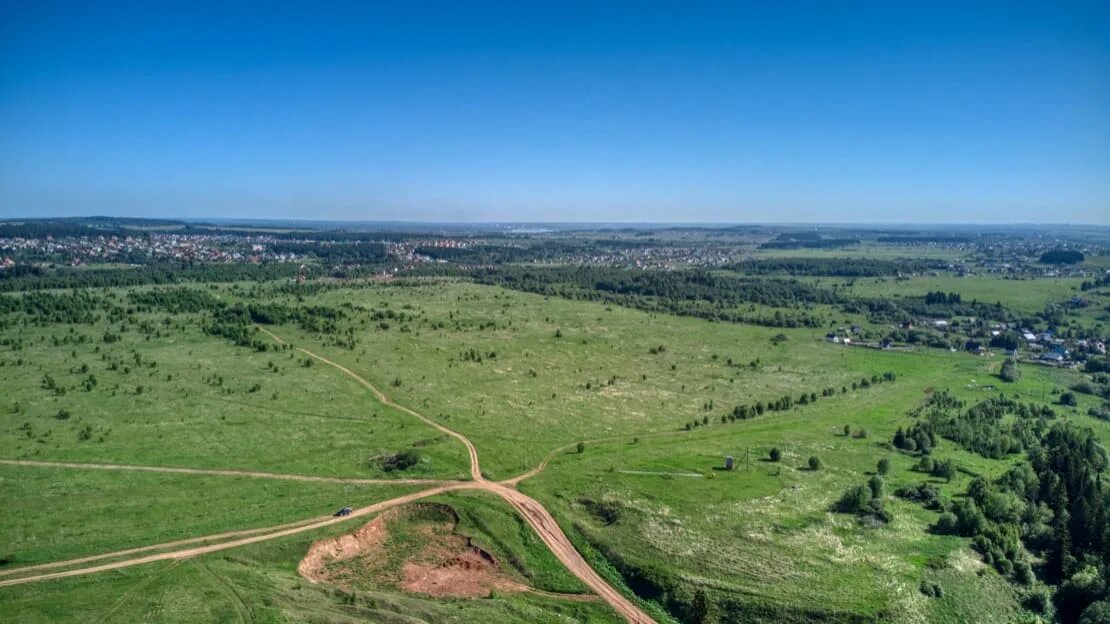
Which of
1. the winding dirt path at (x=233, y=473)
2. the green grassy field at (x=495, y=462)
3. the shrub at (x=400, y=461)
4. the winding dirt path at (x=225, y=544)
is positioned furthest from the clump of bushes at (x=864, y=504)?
the shrub at (x=400, y=461)

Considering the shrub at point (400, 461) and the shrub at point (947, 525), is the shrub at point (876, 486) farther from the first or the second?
the shrub at point (400, 461)

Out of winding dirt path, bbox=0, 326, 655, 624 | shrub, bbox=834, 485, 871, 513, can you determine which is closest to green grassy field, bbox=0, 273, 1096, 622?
winding dirt path, bbox=0, 326, 655, 624

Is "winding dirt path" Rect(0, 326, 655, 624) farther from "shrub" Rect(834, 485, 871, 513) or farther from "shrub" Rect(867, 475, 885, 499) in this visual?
"shrub" Rect(867, 475, 885, 499)

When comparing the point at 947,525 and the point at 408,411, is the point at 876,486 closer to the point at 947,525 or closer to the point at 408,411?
the point at 947,525

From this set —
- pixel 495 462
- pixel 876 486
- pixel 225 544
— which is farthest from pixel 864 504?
pixel 225 544

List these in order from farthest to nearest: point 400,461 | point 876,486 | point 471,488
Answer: point 400,461, point 876,486, point 471,488

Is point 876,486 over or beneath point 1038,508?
over

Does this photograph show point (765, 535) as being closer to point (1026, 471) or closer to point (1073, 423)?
Result: point (1026, 471)
